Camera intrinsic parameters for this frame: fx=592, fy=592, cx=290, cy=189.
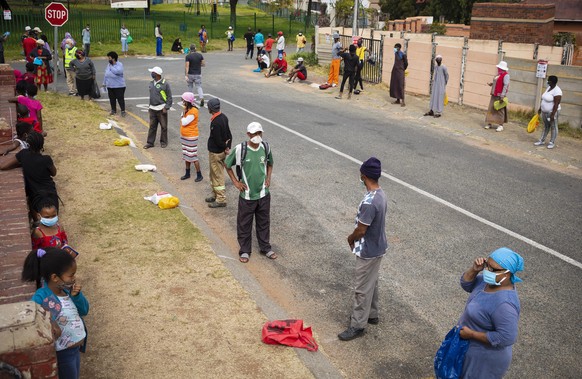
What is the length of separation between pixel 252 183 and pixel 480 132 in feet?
35.0

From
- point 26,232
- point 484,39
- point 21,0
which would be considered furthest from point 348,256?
point 21,0

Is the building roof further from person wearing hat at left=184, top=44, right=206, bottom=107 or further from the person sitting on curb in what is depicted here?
person wearing hat at left=184, top=44, right=206, bottom=107

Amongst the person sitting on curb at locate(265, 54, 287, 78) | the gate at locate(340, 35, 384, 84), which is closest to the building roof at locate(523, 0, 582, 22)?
the gate at locate(340, 35, 384, 84)

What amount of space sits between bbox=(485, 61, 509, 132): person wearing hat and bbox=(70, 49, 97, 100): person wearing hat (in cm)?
1200

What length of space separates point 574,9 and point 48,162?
3479cm

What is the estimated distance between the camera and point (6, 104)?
41.3 ft

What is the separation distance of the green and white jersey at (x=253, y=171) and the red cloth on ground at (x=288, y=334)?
7.35ft

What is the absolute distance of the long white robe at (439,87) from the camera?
18.2 m

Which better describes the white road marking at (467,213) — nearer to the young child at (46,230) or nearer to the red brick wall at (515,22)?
the young child at (46,230)

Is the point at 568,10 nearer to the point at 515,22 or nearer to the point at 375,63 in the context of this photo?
the point at 515,22

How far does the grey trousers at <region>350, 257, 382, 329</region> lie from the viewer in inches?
252

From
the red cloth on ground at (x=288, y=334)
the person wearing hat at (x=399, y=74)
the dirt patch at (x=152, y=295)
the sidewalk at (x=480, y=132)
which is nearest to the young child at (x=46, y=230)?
the dirt patch at (x=152, y=295)

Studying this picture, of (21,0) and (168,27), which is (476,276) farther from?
(21,0)

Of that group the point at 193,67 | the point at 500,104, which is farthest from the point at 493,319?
the point at 193,67
